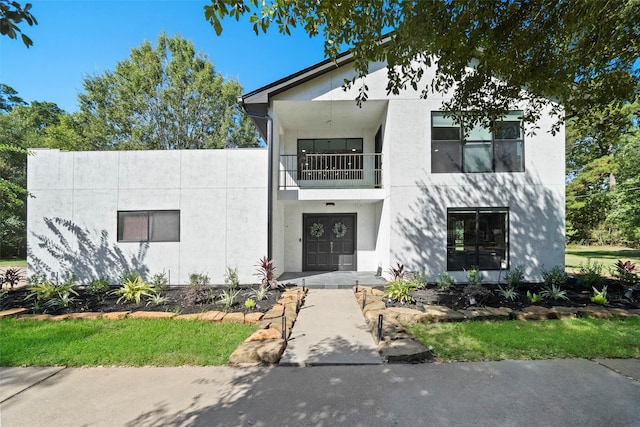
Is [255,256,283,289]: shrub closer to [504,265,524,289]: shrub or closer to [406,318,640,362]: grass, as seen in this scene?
[406,318,640,362]: grass

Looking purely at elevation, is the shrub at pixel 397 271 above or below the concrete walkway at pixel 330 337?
above

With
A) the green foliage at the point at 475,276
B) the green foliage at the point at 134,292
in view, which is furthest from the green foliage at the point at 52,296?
the green foliage at the point at 475,276

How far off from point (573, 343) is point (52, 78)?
14.9 meters

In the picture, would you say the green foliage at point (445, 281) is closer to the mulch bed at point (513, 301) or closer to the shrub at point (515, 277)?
the mulch bed at point (513, 301)

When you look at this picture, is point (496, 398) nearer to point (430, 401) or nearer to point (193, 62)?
point (430, 401)

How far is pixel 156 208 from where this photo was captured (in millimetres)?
8273

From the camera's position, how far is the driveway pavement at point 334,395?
2678mm

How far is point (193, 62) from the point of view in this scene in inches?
802

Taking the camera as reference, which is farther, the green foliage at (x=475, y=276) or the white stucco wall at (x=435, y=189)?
the white stucco wall at (x=435, y=189)

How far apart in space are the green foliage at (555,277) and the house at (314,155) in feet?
0.90

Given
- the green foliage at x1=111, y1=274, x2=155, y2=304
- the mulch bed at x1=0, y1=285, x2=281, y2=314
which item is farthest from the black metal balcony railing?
the green foliage at x1=111, y1=274, x2=155, y2=304

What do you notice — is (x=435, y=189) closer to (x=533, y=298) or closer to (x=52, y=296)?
Result: (x=533, y=298)

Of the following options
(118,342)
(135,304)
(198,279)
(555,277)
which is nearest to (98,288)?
(135,304)

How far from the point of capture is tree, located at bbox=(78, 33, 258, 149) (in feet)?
62.9
